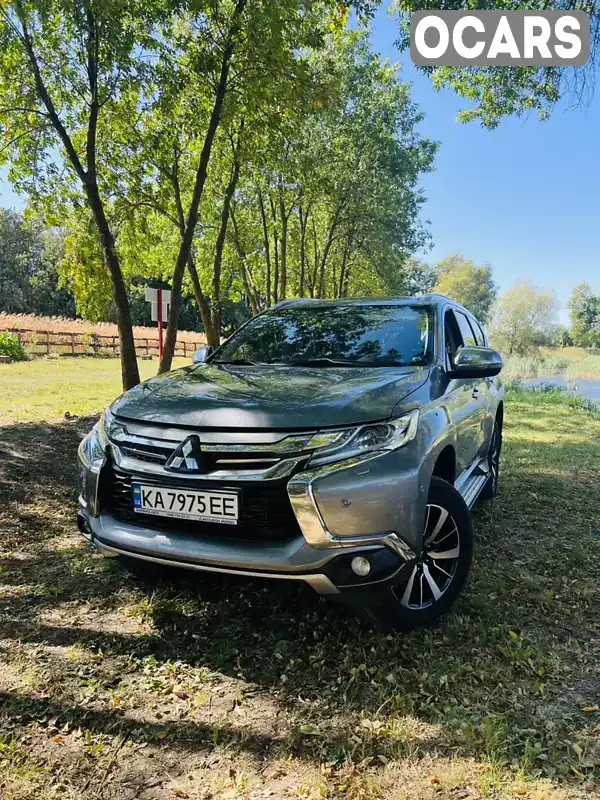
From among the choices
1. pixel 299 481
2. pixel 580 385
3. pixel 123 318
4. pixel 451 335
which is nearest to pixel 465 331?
pixel 451 335

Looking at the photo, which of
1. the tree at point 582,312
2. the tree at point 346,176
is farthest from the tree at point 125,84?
the tree at point 582,312

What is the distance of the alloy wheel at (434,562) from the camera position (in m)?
2.87

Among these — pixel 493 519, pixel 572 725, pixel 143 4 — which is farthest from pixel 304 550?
pixel 143 4

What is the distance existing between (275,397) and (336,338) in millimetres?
1166

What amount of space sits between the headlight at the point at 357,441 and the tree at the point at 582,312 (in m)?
109

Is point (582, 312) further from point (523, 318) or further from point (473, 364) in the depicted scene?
point (473, 364)

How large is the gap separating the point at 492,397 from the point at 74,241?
23.7ft

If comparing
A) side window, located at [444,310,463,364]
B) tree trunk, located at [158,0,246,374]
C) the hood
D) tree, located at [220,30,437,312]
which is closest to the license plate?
the hood

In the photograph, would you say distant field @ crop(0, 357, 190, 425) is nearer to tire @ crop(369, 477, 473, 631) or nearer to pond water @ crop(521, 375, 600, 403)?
tire @ crop(369, 477, 473, 631)

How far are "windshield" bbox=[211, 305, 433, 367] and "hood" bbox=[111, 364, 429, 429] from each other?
25 centimetres

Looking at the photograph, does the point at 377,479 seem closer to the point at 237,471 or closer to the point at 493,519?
the point at 237,471

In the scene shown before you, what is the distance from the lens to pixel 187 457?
8.34 feet

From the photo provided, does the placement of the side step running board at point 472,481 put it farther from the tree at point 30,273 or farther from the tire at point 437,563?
the tree at point 30,273

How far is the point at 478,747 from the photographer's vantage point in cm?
215
